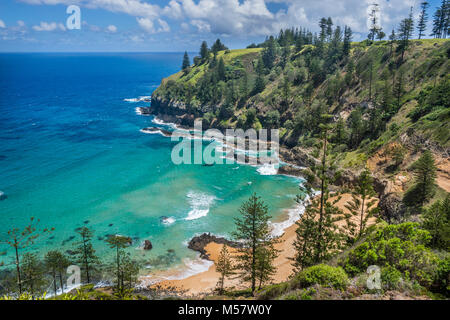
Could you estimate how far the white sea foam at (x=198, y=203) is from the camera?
153ft

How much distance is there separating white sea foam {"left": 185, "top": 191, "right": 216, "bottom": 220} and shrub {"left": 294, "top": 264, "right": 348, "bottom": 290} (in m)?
31.0

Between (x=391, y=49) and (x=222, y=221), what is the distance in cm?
6700

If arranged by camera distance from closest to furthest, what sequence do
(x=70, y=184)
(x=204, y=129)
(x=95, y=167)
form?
(x=70, y=184) → (x=95, y=167) → (x=204, y=129)

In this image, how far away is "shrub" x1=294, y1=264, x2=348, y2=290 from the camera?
576 inches

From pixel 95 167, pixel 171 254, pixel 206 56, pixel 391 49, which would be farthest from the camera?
pixel 206 56

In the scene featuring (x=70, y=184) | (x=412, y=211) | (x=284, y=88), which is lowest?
(x=70, y=184)

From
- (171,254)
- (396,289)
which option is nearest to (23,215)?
(171,254)

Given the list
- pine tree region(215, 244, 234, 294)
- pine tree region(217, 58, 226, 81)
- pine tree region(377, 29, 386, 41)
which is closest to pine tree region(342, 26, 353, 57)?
pine tree region(377, 29, 386, 41)

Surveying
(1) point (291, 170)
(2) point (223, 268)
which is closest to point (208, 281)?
(2) point (223, 268)

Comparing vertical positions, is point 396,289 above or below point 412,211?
above

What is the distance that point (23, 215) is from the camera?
45.4 metres

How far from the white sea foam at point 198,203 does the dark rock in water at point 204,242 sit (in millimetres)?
5751

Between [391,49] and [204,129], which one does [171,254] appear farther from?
[391,49]

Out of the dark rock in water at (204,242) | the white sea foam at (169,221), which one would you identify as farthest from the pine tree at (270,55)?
the dark rock in water at (204,242)
